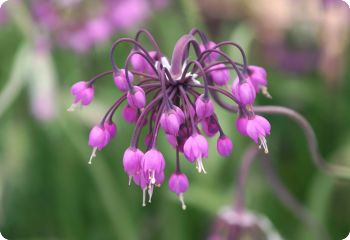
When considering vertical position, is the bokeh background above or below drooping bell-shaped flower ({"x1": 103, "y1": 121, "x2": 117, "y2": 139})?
below

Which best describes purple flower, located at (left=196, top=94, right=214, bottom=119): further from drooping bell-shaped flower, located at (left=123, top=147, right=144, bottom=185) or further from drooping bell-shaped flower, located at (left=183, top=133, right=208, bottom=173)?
drooping bell-shaped flower, located at (left=123, top=147, right=144, bottom=185)

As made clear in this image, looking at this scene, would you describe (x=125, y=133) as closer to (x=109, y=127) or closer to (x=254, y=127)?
(x=109, y=127)

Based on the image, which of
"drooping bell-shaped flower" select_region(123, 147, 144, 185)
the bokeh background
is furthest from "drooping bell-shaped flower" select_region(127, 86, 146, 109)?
the bokeh background

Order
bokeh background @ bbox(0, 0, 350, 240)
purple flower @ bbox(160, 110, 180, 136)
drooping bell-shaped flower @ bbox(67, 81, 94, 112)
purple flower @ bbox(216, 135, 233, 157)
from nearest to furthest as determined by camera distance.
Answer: purple flower @ bbox(160, 110, 180, 136) < purple flower @ bbox(216, 135, 233, 157) < drooping bell-shaped flower @ bbox(67, 81, 94, 112) < bokeh background @ bbox(0, 0, 350, 240)

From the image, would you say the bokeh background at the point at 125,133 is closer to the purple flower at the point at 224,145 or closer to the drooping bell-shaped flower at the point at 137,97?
the purple flower at the point at 224,145

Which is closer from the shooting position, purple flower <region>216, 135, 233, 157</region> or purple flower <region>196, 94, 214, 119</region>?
purple flower <region>196, 94, 214, 119</region>

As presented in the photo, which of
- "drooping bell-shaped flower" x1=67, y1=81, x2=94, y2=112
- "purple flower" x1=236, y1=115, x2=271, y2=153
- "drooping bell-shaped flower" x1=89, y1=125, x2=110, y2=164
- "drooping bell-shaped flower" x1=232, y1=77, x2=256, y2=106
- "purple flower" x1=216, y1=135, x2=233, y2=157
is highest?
"drooping bell-shaped flower" x1=67, y1=81, x2=94, y2=112

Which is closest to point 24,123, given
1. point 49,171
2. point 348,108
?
point 49,171
